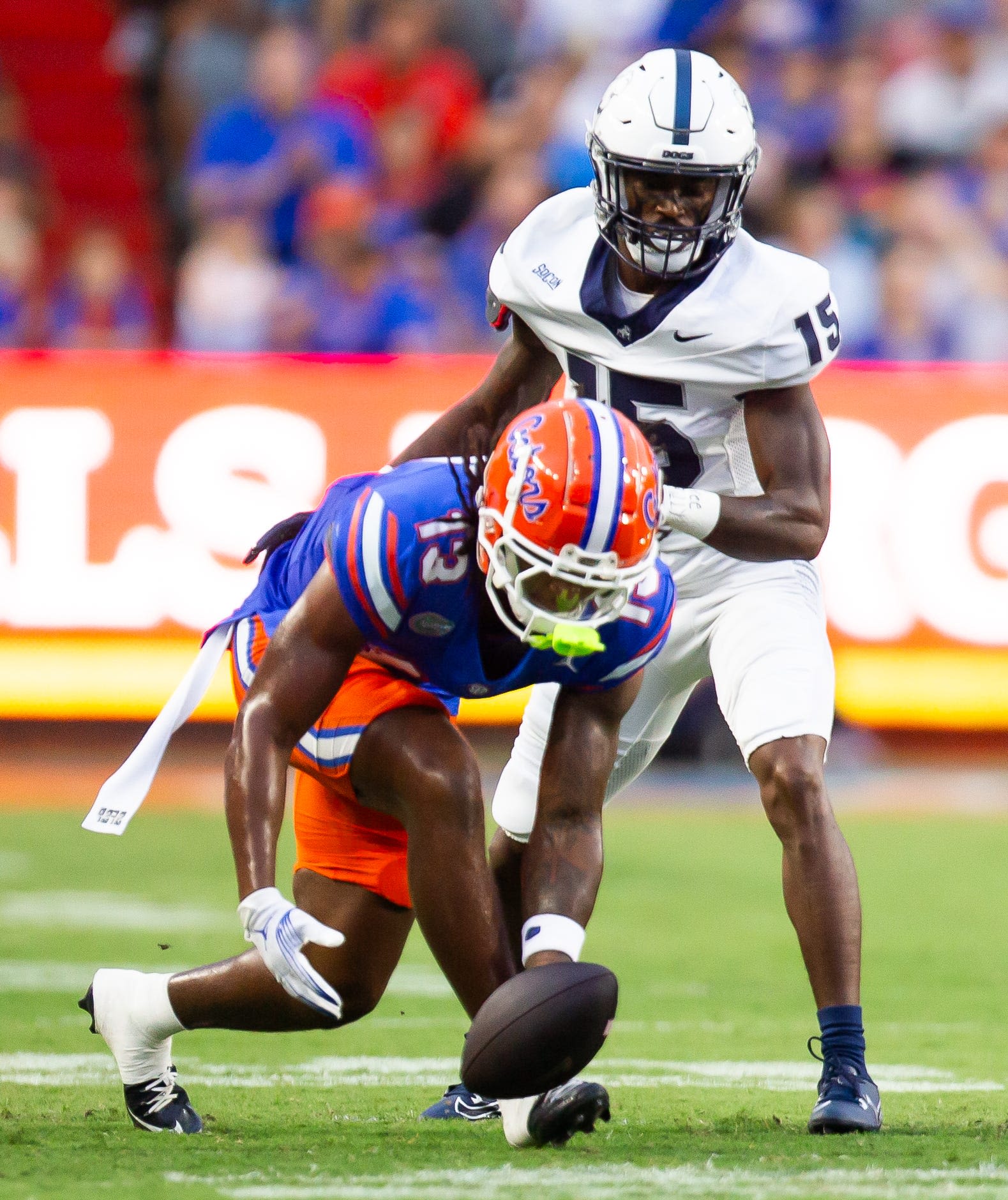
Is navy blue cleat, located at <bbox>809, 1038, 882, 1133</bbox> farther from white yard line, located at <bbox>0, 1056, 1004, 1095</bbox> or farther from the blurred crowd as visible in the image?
the blurred crowd

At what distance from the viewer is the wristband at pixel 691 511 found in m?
3.77

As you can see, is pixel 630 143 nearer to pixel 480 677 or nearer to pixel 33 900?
pixel 480 677

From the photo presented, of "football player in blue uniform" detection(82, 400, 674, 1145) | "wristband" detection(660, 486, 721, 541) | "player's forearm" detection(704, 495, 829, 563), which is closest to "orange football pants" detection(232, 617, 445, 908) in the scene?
"football player in blue uniform" detection(82, 400, 674, 1145)

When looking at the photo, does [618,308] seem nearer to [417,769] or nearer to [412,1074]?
[417,769]

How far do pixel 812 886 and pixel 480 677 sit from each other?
0.74 m

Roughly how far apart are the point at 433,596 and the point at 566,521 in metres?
0.30

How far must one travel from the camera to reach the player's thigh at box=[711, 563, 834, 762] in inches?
152

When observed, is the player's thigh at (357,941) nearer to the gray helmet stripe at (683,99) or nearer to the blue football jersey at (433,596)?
the blue football jersey at (433,596)

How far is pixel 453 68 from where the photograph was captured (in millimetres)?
11312

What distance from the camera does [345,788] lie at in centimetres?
362

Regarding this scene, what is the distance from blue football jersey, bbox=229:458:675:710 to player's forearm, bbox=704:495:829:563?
0.93 ft

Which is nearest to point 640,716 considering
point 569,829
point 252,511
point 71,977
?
point 569,829

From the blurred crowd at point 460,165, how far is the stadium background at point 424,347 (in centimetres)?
2

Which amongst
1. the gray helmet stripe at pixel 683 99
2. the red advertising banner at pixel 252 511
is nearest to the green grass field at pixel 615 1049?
the red advertising banner at pixel 252 511
